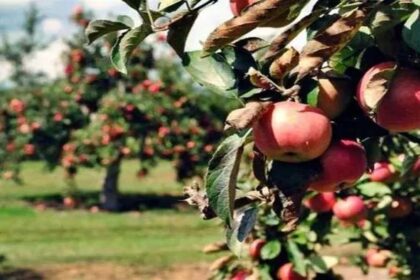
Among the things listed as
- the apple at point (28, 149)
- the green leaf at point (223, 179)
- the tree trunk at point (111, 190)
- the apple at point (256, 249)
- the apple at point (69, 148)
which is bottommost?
the tree trunk at point (111, 190)

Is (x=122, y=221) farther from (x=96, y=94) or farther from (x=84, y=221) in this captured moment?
(x=96, y=94)

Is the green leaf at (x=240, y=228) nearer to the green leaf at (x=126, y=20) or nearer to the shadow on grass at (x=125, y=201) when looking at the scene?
the green leaf at (x=126, y=20)

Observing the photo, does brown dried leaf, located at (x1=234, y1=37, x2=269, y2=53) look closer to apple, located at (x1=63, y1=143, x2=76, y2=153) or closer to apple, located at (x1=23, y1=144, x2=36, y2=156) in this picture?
apple, located at (x1=63, y1=143, x2=76, y2=153)

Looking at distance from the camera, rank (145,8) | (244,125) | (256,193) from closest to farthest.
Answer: (244,125), (145,8), (256,193)

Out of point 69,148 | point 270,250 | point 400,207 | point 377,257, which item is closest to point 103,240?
point 69,148

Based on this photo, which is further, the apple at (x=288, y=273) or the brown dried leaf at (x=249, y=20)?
the apple at (x=288, y=273)

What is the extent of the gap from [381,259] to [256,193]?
2419mm

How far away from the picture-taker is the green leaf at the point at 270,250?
273 cm

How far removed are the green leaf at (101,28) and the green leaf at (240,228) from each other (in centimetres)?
31

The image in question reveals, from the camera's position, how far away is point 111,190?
41.0 feet

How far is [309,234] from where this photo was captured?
2.95 m

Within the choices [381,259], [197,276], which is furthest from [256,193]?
[197,276]

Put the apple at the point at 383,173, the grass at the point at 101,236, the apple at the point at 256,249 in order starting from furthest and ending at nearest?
the grass at the point at 101,236
the apple at the point at 256,249
the apple at the point at 383,173

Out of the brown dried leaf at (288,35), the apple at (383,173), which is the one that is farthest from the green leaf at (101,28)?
the apple at (383,173)
